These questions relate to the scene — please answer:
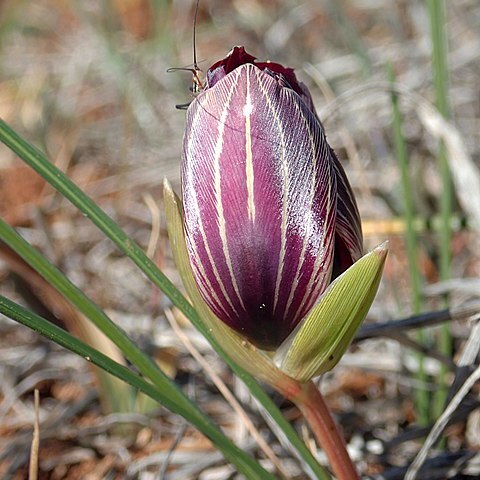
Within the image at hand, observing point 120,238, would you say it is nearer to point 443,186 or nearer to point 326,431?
point 326,431

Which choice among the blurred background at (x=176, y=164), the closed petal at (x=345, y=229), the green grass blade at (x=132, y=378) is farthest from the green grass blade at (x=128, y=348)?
the blurred background at (x=176, y=164)

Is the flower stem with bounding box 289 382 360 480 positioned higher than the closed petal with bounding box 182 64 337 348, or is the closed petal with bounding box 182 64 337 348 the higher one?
the closed petal with bounding box 182 64 337 348

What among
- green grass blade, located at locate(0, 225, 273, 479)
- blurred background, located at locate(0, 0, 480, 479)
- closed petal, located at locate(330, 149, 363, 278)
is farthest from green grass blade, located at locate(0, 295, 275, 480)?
blurred background, located at locate(0, 0, 480, 479)

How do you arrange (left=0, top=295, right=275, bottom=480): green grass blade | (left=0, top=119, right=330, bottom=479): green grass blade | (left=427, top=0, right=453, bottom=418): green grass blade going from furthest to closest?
1. (left=427, top=0, right=453, bottom=418): green grass blade
2. (left=0, top=119, right=330, bottom=479): green grass blade
3. (left=0, top=295, right=275, bottom=480): green grass blade

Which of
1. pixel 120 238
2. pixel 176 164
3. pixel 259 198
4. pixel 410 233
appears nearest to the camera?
pixel 259 198

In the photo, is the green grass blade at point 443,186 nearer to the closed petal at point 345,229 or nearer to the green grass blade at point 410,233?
the green grass blade at point 410,233

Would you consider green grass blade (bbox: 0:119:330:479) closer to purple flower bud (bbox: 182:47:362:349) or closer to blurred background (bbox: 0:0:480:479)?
purple flower bud (bbox: 182:47:362:349)

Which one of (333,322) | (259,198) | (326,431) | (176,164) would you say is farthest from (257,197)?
(176,164)

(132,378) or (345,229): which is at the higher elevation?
(345,229)
